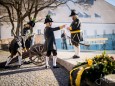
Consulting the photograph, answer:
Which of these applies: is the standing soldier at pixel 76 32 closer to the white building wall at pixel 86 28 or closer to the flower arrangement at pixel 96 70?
the flower arrangement at pixel 96 70

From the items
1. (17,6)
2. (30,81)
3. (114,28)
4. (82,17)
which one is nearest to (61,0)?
(17,6)

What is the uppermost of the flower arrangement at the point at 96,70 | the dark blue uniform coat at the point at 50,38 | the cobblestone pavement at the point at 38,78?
the dark blue uniform coat at the point at 50,38

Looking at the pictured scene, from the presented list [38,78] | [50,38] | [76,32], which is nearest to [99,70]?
[38,78]

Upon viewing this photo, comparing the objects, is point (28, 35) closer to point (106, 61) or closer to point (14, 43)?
point (14, 43)

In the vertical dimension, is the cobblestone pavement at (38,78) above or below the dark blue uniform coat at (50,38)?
below

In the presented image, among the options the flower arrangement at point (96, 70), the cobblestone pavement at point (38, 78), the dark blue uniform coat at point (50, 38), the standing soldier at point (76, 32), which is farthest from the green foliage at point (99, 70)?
the standing soldier at point (76, 32)

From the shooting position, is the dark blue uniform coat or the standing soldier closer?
the dark blue uniform coat

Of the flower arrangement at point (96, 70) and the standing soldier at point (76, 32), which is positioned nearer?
the flower arrangement at point (96, 70)

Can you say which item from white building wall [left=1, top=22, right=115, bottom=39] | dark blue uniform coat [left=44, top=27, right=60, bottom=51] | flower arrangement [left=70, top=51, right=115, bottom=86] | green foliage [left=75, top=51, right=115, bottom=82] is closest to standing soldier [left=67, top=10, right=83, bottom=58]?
dark blue uniform coat [left=44, top=27, right=60, bottom=51]

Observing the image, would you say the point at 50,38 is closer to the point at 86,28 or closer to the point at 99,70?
the point at 99,70

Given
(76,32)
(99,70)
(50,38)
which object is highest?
(76,32)

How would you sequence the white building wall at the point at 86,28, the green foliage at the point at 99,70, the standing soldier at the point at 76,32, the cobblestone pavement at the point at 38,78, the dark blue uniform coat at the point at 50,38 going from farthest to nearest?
1. the white building wall at the point at 86,28
2. the standing soldier at the point at 76,32
3. the dark blue uniform coat at the point at 50,38
4. the cobblestone pavement at the point at 38,78
5. the green foliage at the point at 99,70

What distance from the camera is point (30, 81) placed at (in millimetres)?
6980

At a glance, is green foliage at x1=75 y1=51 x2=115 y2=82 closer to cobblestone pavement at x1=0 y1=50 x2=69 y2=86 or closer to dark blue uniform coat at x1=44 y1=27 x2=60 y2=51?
cobblestone pavement at x1=0 y1=50 x2=69 y2=86
